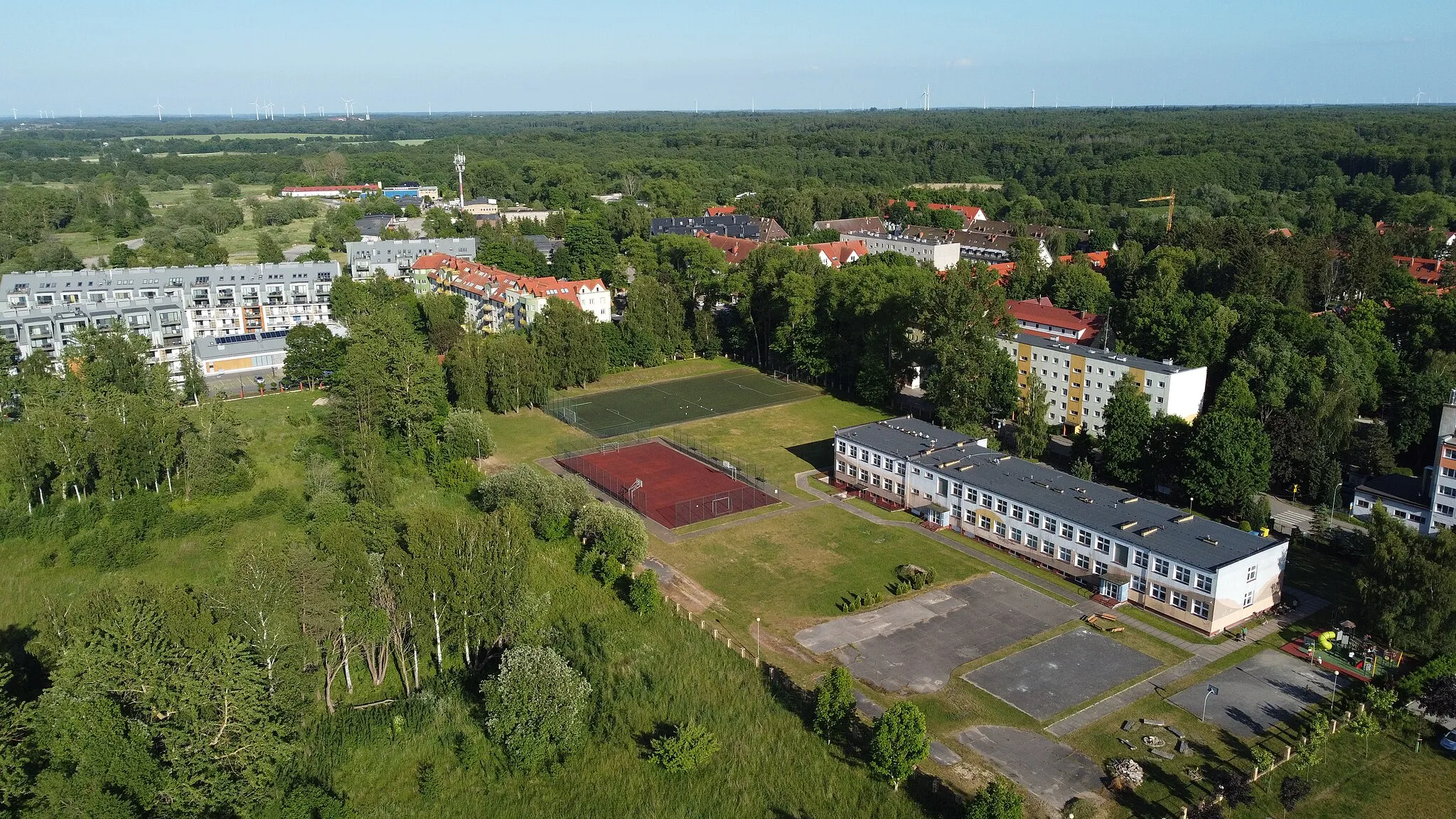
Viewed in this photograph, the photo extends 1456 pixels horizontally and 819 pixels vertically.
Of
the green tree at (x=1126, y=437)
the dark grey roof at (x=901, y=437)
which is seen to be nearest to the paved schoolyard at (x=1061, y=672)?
the green tree at (x=1126, y=437)

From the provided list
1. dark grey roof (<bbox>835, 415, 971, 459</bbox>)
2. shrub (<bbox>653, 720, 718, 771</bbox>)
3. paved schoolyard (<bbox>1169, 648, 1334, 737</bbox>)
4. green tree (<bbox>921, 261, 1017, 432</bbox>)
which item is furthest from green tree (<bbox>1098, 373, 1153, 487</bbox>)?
shrub (<bbox>653, 720, 718, 771</bbox>)

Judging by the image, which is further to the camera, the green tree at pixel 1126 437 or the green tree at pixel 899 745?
the green tree at pixel 1126 437

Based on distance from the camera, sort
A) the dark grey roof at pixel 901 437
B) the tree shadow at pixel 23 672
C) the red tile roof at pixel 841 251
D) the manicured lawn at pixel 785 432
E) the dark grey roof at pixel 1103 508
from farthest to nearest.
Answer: the red tile roof at pixel 841 251, the manicured lawn at pixel 785 432, the dark grey roof at pixel 901 437, the dark grey roof at pixel 1103 508, the tree shadow at pixel 23 672

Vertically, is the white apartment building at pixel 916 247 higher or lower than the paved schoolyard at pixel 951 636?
higher

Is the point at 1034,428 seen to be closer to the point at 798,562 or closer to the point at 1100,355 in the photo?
the point at 1100,355

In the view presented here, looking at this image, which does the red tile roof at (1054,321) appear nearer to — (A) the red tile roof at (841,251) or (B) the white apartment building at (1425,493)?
(B) the white apartment building at (1425,493)

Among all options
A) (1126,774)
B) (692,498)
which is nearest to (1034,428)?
(692,498)
